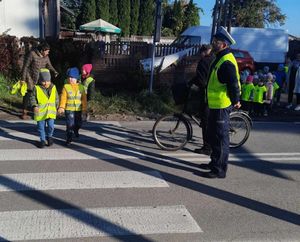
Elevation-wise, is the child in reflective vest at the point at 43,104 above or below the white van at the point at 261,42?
below

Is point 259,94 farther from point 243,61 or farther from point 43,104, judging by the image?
point 243,61

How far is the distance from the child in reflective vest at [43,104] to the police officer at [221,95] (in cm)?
284

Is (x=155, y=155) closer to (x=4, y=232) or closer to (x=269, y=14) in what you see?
(x=4, y=232)

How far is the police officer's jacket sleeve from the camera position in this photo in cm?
601

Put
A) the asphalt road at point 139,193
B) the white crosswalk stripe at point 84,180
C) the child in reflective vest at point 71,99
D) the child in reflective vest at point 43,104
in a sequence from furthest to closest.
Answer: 1. the child in reflective vest at point 71,99
2. the child in reflective vest at point 43,104
3. the white crosswalk stripe at point 84,180
4. the asphalt road at point 139,193

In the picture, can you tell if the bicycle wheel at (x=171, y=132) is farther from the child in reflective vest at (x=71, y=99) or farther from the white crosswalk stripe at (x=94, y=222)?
the white crosswalk stripe at (x=94, y=222)

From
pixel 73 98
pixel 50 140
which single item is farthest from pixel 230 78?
pixel 50 140

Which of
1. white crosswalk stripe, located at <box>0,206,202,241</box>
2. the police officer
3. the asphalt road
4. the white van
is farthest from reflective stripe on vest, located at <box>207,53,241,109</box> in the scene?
the white van

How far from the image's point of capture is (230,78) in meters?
6.02

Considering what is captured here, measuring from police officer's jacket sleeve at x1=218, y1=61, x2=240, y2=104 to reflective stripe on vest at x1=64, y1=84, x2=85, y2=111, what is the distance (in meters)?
2.79

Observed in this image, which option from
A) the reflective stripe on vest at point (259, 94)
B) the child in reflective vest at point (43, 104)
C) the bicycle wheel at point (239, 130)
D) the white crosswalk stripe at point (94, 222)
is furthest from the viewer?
the reflective stripe on vest at point (259, 94)

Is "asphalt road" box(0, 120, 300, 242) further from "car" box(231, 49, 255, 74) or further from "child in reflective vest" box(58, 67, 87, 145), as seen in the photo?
"car" box(231, 49, 255, 74)

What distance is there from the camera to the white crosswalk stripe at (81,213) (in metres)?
4.40

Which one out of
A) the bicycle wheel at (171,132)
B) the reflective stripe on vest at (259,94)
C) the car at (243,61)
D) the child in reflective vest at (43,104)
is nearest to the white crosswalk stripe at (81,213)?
the child in reflective vest at (43,104)
